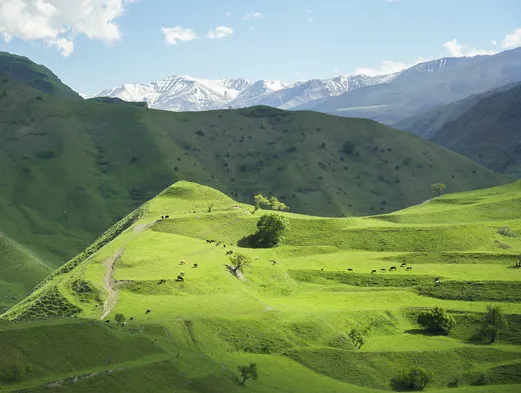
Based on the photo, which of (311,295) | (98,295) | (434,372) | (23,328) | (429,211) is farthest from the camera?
(429,211)

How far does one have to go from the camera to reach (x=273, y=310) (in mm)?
95062

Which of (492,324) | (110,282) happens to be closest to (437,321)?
(492,324)

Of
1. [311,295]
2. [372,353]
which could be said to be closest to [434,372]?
[372,353]

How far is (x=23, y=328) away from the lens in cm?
7056

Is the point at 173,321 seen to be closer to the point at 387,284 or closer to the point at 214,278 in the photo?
the point at 214,278

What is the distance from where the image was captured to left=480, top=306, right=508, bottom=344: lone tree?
93.2 meters

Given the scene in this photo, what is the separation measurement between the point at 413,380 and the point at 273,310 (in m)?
26.6

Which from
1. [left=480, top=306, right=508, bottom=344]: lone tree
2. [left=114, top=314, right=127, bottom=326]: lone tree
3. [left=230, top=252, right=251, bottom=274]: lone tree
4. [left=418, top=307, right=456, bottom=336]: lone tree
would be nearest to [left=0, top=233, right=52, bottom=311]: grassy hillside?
[left=230, top=252, right=251, bottom=274]: lone tree

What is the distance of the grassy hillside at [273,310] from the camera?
69500 mm

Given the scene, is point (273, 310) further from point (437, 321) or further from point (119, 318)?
point (437, 321)

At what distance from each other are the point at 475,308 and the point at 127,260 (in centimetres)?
7002

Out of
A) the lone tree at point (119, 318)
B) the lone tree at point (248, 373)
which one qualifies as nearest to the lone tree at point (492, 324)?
the lone tree at point (248, 373)

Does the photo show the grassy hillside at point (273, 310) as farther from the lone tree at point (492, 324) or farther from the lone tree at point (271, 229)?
the lone tree at point (271, 229)

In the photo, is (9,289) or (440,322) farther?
(9,289)
